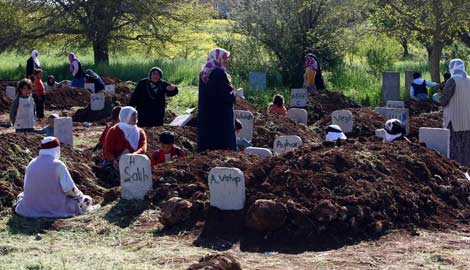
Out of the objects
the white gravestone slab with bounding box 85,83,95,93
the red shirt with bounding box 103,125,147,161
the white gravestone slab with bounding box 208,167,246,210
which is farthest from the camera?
the white gravestone slab with bounding box 85,83,95,93

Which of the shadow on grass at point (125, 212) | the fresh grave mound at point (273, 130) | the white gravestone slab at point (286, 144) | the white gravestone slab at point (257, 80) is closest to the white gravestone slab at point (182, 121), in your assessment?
the fresh grave mound at point (273, 130)

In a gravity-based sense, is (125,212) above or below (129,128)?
below

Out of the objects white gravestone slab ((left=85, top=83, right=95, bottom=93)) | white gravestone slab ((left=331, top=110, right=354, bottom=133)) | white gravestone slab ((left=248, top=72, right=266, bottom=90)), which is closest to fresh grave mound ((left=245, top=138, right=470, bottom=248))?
white gravestone slab ((left=331, top=110, right=354, bottom=133))

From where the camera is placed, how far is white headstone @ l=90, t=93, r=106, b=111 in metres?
21.7

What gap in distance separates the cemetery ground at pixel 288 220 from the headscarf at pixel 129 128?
100 cm

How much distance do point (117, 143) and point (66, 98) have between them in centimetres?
1278

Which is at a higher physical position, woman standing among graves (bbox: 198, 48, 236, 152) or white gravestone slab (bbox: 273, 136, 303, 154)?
woman standing among graves (bbox: 198, 48, 236, 152)

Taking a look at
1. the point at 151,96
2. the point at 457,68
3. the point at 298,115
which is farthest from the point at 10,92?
the point at 457,68

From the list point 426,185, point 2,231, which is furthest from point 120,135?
point 426,185

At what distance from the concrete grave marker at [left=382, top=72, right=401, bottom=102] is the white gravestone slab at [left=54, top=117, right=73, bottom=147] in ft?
38.8

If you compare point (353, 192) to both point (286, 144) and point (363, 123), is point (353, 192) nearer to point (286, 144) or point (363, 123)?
point (286, 144)

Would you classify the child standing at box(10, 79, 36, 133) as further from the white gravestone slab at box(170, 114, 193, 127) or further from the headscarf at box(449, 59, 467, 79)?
the headscarf at box(449, 59, 467, 79)

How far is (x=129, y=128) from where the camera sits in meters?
12.1

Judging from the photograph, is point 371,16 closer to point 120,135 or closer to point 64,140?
point 64,140
